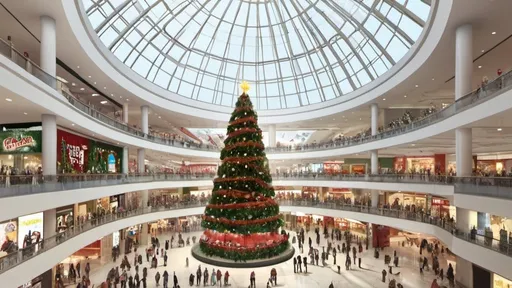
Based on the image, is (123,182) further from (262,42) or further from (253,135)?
(262,42)

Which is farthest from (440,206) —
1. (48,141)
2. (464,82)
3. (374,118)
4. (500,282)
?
(48,141)

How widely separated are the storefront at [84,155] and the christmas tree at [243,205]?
8.69m

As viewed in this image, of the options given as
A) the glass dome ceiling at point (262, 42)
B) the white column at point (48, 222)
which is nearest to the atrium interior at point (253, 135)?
the white column at point (48, 222)

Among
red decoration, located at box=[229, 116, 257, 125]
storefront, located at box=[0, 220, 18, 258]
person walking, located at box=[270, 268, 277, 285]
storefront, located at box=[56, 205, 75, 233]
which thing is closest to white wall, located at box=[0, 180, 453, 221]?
storefront, located at box=[0, 220, 18, 258]

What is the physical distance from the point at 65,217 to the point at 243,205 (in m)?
12.7

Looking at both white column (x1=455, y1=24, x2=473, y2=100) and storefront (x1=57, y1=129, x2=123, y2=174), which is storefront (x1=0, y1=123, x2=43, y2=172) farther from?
white column (x1=455, y1=24, x2=473, y2=100)

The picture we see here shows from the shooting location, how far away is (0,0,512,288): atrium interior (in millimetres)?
14719

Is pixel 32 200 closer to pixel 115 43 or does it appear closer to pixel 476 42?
pixel 115 43

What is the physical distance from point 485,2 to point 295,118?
25685mm

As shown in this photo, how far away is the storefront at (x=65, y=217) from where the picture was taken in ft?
72.0

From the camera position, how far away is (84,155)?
25719 millimetres

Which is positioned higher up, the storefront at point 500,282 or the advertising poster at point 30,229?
the advertising poster at point 30,229

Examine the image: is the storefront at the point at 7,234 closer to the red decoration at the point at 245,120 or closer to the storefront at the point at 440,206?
the red decoration at the point at 245,120

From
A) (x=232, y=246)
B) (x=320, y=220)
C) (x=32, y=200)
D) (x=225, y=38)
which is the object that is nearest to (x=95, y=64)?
(x=32, y=200)
